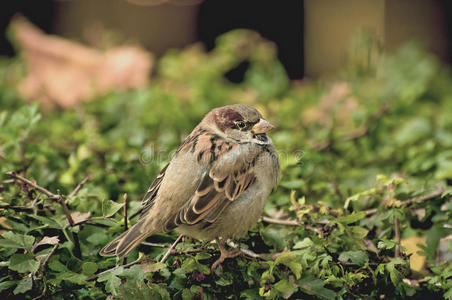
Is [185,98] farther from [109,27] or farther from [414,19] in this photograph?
[414,19]

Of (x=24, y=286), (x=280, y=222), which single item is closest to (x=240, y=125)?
(x=280, y=222)

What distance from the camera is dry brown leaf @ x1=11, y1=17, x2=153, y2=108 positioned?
3.72 m

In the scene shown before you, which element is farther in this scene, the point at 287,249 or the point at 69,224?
the point at 287,249

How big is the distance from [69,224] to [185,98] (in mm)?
1849

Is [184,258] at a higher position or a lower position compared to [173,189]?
lower

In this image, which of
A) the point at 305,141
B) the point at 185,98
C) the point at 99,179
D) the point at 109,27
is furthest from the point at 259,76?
the point at 109,27

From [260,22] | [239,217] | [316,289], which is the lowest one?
[316,289]

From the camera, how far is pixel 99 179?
2.19m

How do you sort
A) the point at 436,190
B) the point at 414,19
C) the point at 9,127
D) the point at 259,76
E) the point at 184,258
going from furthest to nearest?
1. the point at 414,19
2. the point at 259,76
3. the point at 9,127
4. the point at 436,190
5. the point at 184,258

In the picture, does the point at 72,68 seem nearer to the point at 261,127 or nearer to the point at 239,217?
the point at 261,127

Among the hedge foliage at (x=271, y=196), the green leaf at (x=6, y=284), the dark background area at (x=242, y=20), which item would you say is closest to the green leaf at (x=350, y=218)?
the hedge foliage at (x=271, y=196)

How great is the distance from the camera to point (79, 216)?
1.71 metres

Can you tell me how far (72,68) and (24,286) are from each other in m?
2.64

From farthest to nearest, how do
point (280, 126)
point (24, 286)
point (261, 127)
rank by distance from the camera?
point (280, 126) < point (261, 127) < point (24, 286)
